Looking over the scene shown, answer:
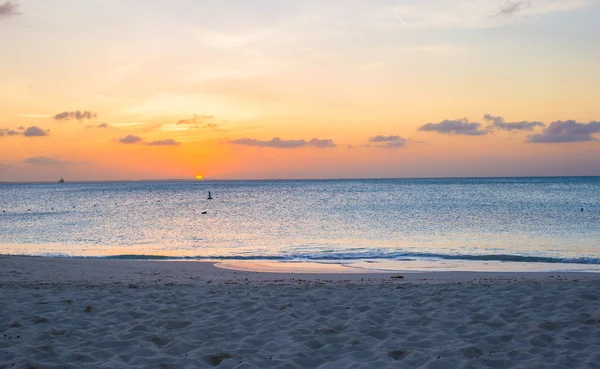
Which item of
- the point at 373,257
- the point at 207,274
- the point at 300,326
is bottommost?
the point at 373,257

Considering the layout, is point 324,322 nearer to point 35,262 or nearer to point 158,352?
point 158,352

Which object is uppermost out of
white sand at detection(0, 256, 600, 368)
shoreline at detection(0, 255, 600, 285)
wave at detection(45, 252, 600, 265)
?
white sand at detection(0, 256, 600, 368)

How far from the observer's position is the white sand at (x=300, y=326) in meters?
6.30

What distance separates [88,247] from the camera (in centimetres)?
2573

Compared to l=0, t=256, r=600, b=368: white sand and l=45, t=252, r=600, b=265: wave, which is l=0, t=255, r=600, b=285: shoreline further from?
l=45, t=252, r=600, b=265: wave

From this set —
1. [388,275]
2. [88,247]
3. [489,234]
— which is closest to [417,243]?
[489,234]

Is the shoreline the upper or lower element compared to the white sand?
lower

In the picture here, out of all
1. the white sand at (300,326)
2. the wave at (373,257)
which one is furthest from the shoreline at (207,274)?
the wave at (373,257)

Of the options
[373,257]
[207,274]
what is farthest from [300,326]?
[373,257]

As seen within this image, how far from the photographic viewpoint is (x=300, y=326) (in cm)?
774

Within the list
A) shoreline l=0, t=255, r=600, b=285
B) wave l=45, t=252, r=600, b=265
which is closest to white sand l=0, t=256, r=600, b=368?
shoreline l=0, t=255, r=600, b=285

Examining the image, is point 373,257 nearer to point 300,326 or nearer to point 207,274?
point 207,274

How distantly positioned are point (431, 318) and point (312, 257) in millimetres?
13216

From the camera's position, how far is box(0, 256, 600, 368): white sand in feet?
20.7
